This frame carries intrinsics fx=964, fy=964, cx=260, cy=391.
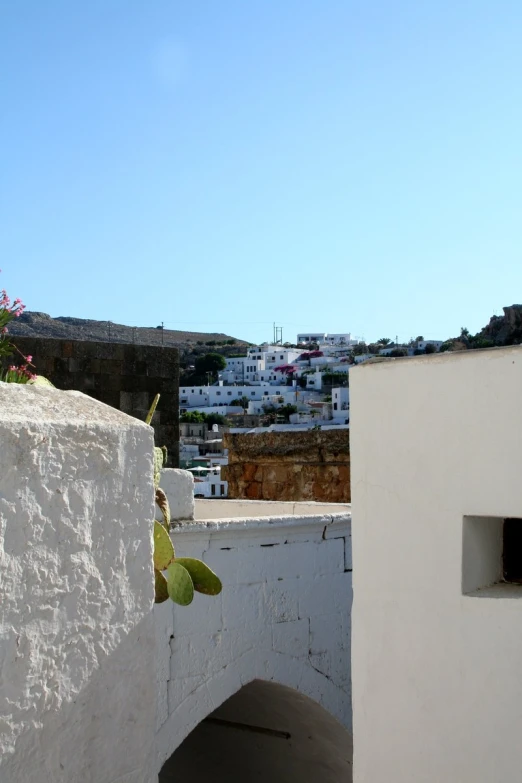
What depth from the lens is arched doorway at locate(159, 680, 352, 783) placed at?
593 centimetres

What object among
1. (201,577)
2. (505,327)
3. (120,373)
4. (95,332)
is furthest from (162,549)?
(95,332)

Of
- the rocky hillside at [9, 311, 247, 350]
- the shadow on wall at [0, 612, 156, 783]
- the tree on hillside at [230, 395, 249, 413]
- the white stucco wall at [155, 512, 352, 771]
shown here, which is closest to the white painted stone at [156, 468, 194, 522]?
the white stucco wall at [155, 512, 352, 771]

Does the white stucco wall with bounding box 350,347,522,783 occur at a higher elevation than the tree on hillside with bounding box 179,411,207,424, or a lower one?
higher

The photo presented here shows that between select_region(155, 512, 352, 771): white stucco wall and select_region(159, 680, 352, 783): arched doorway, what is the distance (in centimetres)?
60

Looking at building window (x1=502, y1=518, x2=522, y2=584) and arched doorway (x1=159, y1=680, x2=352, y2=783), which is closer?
building window (x1=502, y1=518, x2=522, y2=584)

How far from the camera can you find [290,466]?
8641 mm

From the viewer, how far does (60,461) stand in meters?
1.87

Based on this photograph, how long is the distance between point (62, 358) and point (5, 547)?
5687 mm

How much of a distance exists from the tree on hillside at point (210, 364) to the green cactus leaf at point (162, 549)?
88258 mm

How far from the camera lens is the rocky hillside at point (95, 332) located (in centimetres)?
4492

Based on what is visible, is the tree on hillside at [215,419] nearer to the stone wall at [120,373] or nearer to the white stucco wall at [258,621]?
the stone wall at [120,373]

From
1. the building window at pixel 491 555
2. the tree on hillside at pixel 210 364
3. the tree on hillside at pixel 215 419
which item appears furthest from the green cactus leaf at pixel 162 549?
the tree on hillside at pixel 210 364

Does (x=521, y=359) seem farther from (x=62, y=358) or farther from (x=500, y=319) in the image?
(x=500, y=319)

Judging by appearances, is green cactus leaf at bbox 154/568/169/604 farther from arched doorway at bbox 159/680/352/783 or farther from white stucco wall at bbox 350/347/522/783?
arched doorway at bbox 159/680/352/783
